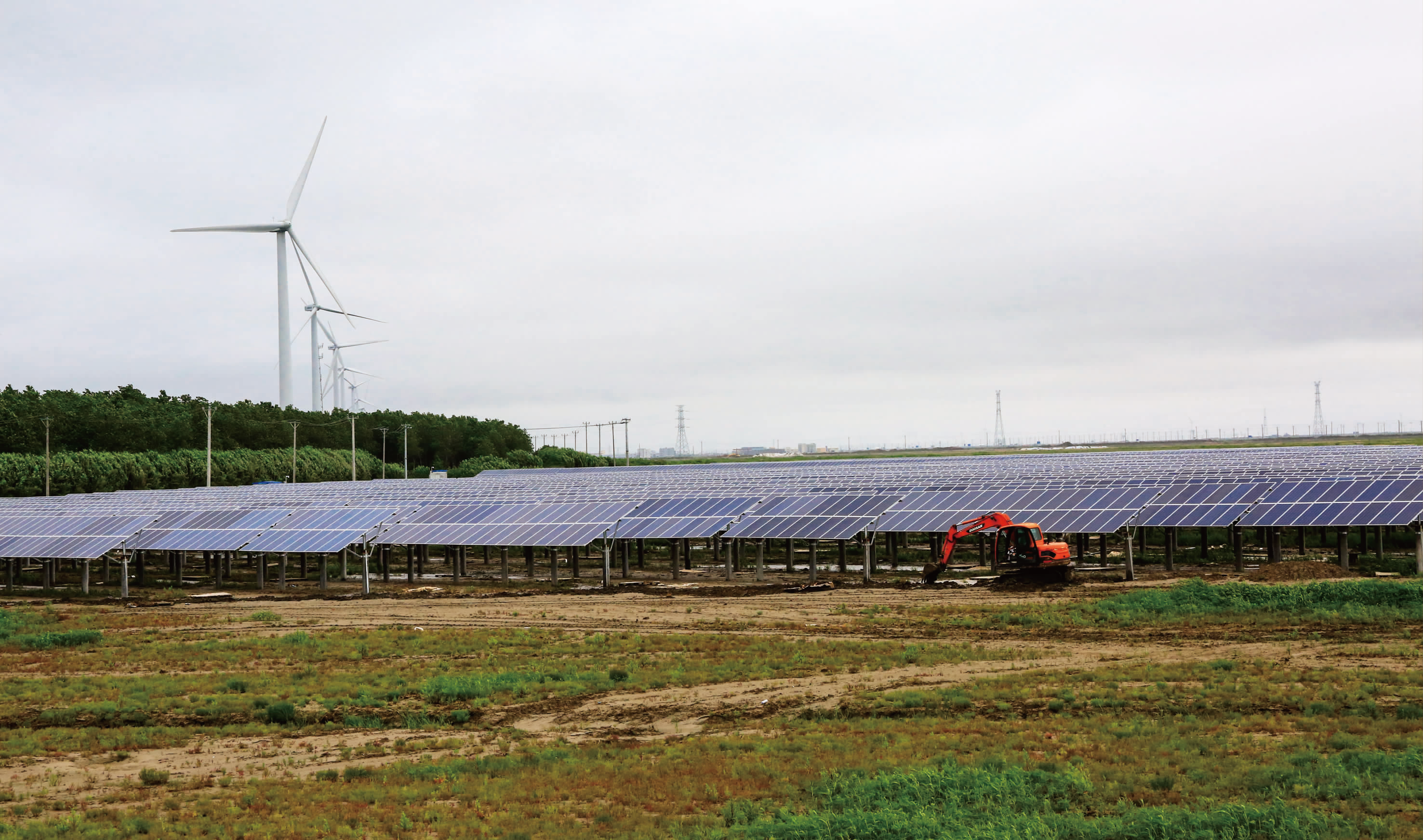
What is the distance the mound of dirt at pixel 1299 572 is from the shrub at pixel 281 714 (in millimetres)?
40608

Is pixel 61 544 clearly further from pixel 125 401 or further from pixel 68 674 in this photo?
pixel 125 401

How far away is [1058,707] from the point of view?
24.1 metres

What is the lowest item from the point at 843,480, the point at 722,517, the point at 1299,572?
the point at 1299,572

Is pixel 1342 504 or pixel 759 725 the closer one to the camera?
pixel 759 725

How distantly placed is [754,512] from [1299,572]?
26973 mm

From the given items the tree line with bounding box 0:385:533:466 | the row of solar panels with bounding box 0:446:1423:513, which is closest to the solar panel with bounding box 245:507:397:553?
the row of solar panels with bounding box 0:446:1423:513

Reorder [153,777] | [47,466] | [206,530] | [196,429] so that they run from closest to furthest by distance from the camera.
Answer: [153,777]
[206,530]
[47,466]
[196,429]

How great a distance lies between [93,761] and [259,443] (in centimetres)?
14629

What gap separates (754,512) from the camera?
59.7 metres

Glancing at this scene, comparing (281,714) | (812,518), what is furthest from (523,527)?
(281,714)

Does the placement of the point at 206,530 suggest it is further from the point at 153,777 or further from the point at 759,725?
the point at 759,725

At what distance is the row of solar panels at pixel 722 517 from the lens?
5209cm

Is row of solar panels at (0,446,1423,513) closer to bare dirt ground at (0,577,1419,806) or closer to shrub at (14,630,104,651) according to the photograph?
bare dirt ground at (0,577,1419,806)

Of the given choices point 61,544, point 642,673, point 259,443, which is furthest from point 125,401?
point 642,673
